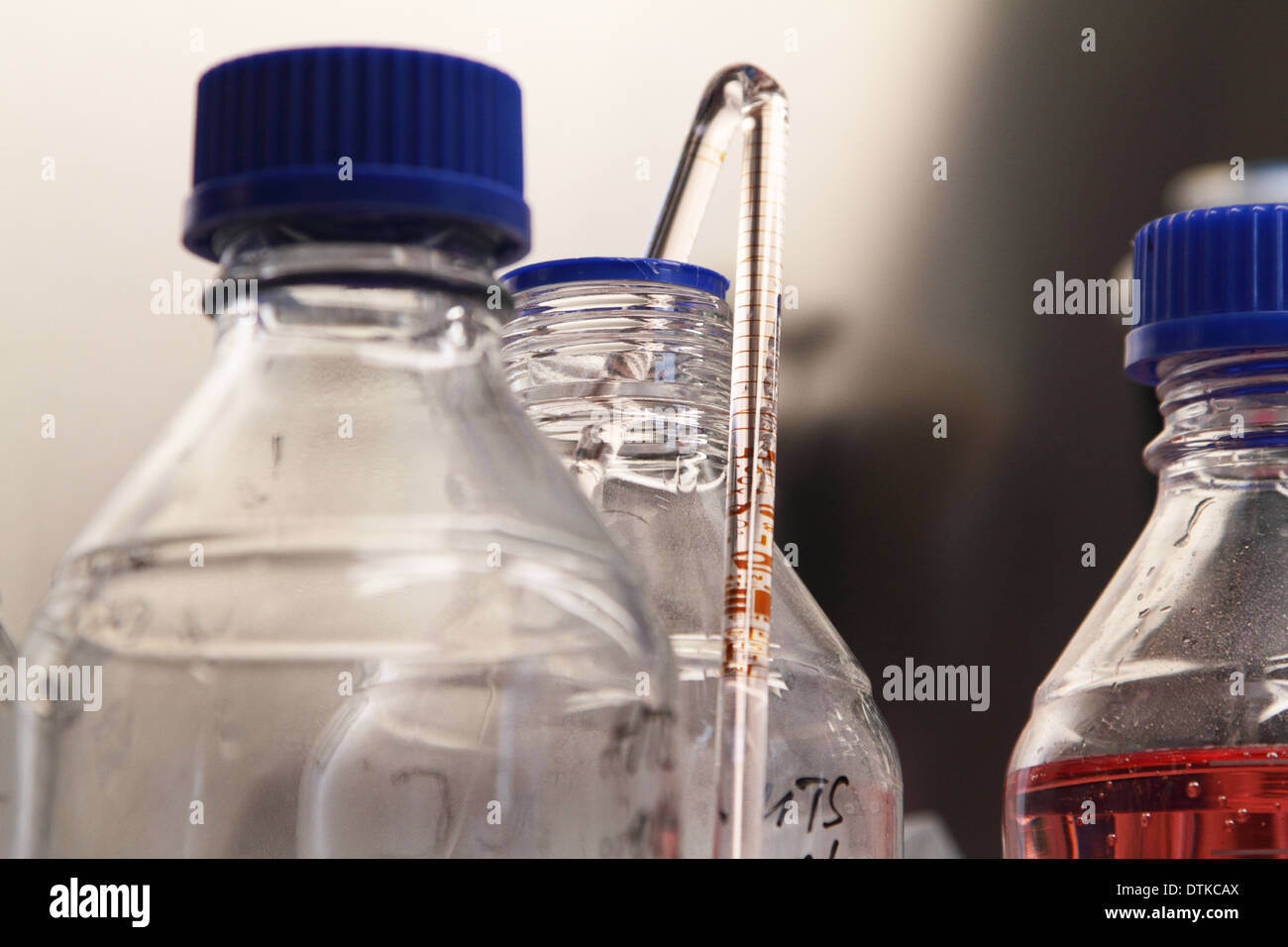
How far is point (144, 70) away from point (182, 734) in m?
0.47

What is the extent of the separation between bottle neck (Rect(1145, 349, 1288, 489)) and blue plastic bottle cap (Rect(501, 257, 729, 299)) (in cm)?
16

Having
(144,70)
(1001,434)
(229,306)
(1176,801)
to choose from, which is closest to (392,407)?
(229,306)

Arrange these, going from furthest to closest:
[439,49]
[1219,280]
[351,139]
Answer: [439,49], [1219,280], [351,139]

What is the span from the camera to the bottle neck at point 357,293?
Result: 13.4 inches

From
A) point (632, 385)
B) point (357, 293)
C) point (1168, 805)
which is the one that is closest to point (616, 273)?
point (632, 385)

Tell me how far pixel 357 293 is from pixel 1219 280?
0.28 metres

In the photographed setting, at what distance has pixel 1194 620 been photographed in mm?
493

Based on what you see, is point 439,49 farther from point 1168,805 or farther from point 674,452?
point 1168,805

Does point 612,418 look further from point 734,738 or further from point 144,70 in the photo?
point 144,70

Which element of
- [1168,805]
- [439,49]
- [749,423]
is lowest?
[1168,805]

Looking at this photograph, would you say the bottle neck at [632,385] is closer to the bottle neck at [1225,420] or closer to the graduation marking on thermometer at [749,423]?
the graduation marking on thermometer at [749,423]

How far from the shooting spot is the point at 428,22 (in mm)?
731

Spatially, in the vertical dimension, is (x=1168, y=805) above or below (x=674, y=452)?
below

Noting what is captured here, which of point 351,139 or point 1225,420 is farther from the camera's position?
point 1225,420
